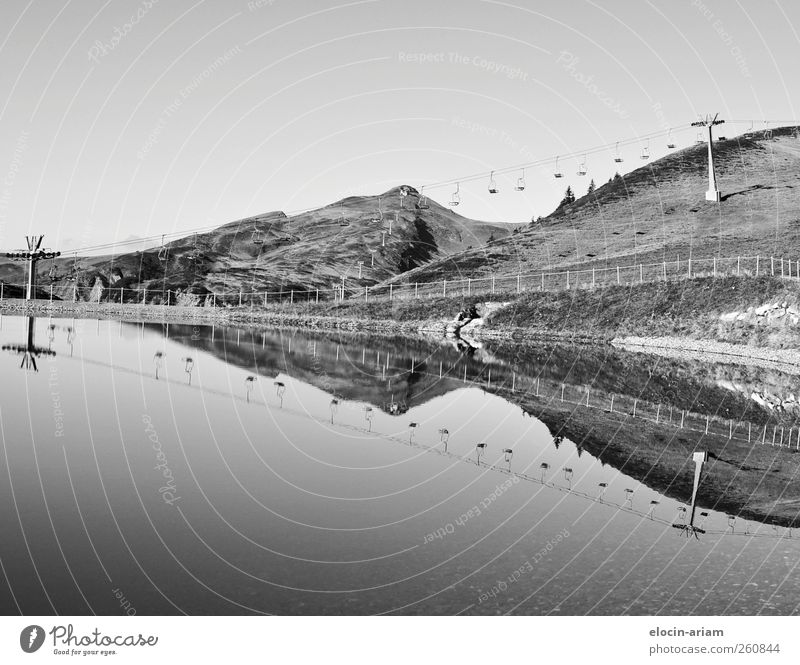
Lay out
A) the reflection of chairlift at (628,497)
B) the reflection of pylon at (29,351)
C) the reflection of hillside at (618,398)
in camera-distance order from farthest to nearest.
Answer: the reflection of pylon at (29,351) → the reflection of hillside at (618,398) → the reflection of chairlift at (628,497)

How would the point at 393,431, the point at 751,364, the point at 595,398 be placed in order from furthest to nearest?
1. the point at 751,364
2. the point at 595,398
3. the point at 393,431

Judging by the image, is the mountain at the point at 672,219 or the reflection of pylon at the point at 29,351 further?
the mountain at the point at 672,219

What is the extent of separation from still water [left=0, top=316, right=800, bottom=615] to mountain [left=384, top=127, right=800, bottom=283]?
96.7m

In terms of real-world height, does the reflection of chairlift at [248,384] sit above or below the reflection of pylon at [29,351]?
below

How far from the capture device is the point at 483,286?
12762cm

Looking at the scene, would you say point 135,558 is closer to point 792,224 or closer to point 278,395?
point 278,395

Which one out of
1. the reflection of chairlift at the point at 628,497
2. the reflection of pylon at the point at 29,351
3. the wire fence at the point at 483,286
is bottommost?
the reflection of chairlift at the point at 628,497

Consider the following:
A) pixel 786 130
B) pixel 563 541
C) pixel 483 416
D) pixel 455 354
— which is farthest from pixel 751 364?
pixel 786 130

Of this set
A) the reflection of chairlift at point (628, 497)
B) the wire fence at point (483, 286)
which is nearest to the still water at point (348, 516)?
the reflection of chairlift at point (628, 497)

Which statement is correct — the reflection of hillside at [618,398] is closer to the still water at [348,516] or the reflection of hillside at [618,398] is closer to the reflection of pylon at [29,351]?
the still water at [348,516]

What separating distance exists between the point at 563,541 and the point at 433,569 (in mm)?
2963

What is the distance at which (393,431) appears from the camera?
952 inches

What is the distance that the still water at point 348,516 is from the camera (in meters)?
10.7

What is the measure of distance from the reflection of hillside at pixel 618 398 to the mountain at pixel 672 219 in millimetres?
67235
